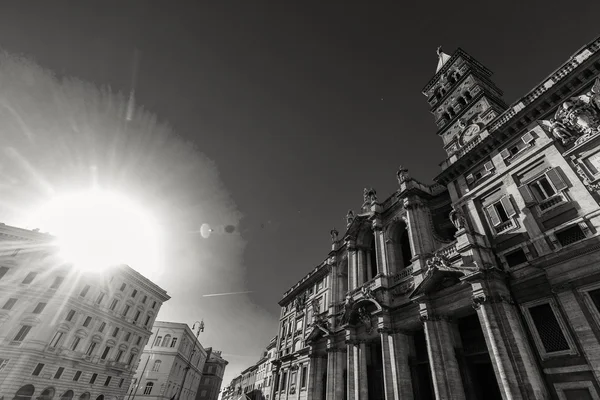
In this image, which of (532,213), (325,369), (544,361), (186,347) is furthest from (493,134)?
(186,347)

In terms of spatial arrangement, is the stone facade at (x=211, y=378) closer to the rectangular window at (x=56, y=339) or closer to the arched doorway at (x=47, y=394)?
the arched doorway at (x=47, y=394)

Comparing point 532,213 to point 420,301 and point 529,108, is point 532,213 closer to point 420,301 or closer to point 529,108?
point 529,108

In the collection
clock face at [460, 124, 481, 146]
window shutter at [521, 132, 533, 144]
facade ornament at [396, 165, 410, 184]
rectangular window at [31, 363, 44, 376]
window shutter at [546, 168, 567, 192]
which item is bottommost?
rectangular window at [31, 363, 44, 376]

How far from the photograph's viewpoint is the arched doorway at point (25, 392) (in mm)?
33188

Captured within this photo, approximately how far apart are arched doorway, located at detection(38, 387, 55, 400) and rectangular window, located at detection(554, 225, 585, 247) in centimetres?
5449

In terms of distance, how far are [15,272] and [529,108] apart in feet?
196

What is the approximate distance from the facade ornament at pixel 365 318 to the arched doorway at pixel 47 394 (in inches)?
1620

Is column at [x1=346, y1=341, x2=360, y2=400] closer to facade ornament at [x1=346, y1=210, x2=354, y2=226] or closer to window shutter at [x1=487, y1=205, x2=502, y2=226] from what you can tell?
facade ornament at [x1=346, y1=210, x2=354, y2=226]

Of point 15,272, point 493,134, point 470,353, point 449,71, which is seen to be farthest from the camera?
point 15,272

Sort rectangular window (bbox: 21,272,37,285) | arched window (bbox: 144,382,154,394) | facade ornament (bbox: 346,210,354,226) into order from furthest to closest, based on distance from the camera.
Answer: arched window (bbox: 144,382,154,394)
rectangular window (bbox: 21,272,37,285)
facade ornament (bbox: 346,210,354,226)

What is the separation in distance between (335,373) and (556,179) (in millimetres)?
23496

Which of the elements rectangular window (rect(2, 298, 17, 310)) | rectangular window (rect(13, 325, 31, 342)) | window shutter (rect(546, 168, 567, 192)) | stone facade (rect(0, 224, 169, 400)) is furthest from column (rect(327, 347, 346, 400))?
rectangular window (rect(2, 298, 17, 310))

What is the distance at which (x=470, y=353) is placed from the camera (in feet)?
56.7

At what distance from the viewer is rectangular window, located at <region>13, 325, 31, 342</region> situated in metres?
35.7
